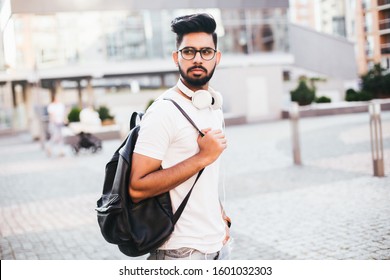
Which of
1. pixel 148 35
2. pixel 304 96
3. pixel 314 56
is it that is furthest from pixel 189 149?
pixel 314 56

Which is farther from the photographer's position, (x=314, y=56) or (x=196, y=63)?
(x=314, y=56)

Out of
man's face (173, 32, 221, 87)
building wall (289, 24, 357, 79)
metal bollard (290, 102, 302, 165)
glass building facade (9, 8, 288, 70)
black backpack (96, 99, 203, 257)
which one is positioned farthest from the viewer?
building wall (289, 24, 357, 79)

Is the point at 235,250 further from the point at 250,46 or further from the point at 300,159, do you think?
the point at 250,46

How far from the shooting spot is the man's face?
2133 millimetres

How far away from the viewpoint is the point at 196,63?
2.14 meters

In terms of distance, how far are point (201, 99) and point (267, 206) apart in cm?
438

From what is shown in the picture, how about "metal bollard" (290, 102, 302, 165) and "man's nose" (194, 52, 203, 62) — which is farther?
"metal bollard" (290, 102, 302, 165)

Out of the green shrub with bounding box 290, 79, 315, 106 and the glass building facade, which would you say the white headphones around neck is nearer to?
the green shrub with bounding box 290, 79, 315, 106

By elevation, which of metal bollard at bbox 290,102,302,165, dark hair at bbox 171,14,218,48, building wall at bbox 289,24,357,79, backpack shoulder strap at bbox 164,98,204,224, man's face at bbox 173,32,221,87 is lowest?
metal bollard at bbox 290,102,302,165

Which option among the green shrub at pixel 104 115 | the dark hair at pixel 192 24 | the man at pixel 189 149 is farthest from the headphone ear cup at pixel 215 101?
the green shrub at pixel 104 115

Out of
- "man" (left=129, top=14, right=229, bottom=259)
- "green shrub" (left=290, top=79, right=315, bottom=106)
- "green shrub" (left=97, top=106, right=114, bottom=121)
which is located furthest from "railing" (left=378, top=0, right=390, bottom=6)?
"green shrub" (left=290, top=79, right=315, bottom=106)

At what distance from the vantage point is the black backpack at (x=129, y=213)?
1997mm

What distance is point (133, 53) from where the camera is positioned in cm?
2516

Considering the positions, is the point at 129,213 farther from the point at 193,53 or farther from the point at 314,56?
the point at 314,56
